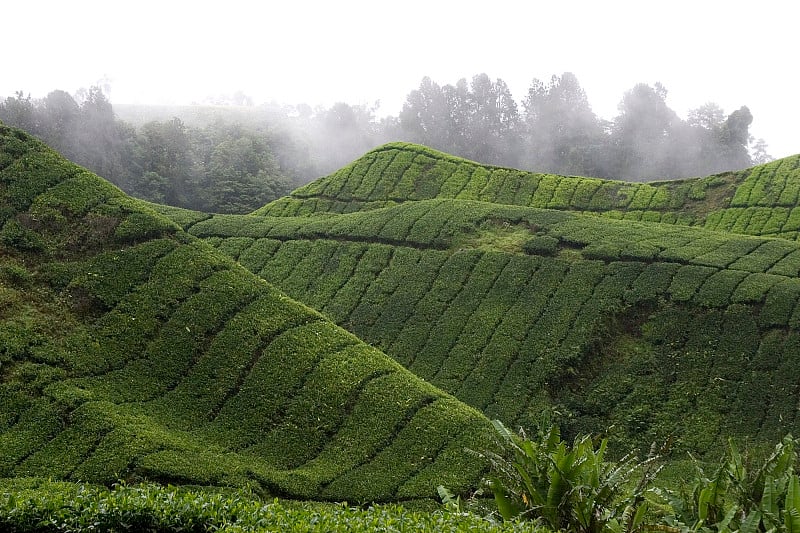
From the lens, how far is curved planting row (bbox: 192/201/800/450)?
736 inches

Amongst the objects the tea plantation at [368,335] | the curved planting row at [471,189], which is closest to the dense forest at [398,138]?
the curved planting row at [471,189]

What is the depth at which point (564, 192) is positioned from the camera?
33.9 m

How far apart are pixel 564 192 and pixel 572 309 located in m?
13.5

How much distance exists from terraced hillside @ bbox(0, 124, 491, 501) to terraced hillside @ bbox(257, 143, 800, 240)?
1888 centimetres

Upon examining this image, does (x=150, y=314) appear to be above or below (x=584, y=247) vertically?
below

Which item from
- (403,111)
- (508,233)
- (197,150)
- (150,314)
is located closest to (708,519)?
(150,314)

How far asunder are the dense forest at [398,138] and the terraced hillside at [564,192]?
2377cm

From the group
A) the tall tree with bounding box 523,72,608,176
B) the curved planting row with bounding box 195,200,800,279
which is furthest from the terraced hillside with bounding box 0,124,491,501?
the tall tree with bounding box 523,72,608,176

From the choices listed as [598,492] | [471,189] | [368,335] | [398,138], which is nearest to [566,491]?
[598,492]

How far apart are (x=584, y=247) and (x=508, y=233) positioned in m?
3.00

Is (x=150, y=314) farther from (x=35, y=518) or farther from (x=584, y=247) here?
(x=584, y=247)

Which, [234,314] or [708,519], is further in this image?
[234,314]

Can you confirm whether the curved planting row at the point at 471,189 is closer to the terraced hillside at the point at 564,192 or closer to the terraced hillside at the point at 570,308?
the terraced hillside at the point at 564,192

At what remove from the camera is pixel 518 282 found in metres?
23.0
